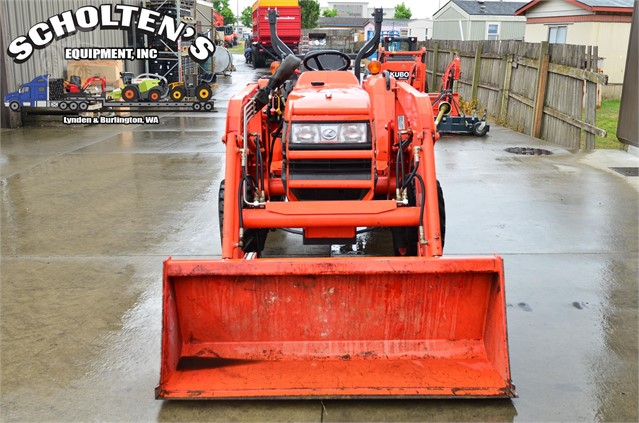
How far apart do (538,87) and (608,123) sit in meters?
3.51

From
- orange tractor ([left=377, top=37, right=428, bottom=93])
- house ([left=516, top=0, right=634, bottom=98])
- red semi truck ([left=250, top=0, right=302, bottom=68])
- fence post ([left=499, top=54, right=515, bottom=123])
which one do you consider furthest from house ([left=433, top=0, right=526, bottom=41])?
fence post ([left=499, top=54, right=515, bottom=123])

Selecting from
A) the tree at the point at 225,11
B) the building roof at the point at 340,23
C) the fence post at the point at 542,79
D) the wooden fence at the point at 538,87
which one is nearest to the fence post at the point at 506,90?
the wooden fence at the point at 538,87

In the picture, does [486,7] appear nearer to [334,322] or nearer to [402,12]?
[334,322]

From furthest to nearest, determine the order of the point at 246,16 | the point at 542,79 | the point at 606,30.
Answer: the point at 246,16, the point at 606,30, the point at 542,79

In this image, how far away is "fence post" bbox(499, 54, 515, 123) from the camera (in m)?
14.7

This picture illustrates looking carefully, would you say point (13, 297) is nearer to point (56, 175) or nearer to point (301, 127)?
point (301, 127)

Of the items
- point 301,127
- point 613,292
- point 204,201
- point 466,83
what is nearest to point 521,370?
point 613,292

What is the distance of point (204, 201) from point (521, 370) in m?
4.82

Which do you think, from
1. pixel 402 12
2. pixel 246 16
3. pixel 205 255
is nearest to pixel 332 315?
pixel 205 255

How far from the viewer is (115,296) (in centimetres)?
501

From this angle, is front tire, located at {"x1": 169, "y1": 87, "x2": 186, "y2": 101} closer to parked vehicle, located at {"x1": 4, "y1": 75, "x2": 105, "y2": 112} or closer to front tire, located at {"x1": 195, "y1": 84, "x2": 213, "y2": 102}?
front tire, located at {"x1": 195, "y1": 84, "x2": 213, "y2": 102}

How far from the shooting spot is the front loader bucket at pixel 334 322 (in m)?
3.62

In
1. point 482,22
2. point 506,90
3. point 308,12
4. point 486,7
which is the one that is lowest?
point 506,90

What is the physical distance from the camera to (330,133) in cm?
468
